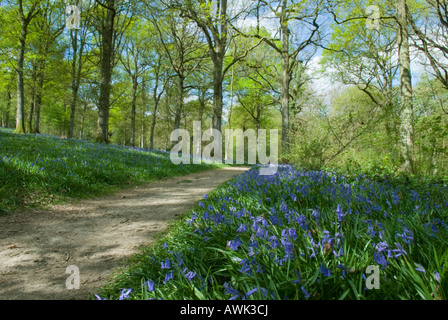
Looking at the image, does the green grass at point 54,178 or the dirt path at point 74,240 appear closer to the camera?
the dirt path at point 74,240

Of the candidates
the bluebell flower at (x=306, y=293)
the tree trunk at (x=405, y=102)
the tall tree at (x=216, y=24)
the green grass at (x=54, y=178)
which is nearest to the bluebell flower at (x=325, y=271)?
the bluebell flower at (x=306, y=293)

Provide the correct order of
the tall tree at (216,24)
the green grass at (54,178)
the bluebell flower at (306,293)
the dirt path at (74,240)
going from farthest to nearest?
the tall tree at (216,24) < the green grass at (54,178) < the dirt path at (74,240) < the bluebell flower at (306,293)

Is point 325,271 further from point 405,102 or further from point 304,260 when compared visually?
point 405,102

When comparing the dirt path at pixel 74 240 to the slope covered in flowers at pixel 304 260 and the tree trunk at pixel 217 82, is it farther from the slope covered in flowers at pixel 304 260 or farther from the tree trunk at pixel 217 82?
the tree trunk at pixel 217 82

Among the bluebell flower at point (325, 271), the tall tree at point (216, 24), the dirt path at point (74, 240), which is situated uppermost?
the tall tree at point (216, 24)

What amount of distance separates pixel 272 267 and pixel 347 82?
24.7 m

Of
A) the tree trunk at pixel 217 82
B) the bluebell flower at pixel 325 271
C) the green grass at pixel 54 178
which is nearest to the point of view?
the bluebell flower at pixel 325 271

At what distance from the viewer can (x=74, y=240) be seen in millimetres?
3051

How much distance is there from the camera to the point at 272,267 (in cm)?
144

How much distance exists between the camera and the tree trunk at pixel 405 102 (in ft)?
18.9

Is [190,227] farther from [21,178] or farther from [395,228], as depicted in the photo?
[21,178]

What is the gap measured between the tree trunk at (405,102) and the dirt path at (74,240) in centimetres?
531

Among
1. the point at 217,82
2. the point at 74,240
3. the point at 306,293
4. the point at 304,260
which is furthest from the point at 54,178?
the point at 217,82

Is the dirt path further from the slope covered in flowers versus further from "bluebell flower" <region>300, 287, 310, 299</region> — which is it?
"bluebell flower" <region>300, 287, 310, 299</region>
